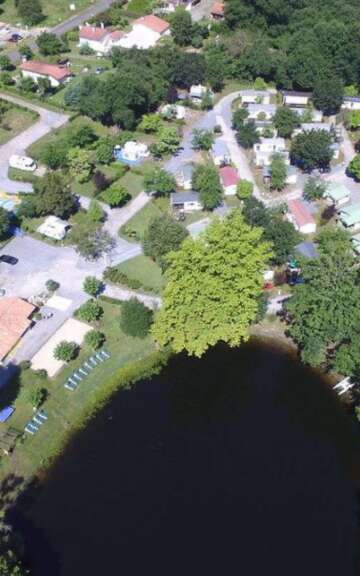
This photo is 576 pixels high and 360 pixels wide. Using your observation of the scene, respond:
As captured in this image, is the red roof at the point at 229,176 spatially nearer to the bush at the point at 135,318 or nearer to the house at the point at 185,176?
the house at the point at 185,176

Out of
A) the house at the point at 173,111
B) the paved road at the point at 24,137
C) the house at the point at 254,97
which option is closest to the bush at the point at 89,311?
the paved road at the point at 24,137

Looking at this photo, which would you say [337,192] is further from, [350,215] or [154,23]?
[154,23]

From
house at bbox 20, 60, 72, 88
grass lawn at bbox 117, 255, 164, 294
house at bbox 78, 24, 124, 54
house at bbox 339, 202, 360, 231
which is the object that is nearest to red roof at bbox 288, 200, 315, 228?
house at bbox 339, 202, 360, 231

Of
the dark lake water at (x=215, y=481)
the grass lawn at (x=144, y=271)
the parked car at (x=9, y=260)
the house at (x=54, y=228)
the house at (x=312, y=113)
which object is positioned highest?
the house at (x=312, y=113)

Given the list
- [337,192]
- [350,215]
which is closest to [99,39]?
[337,192]

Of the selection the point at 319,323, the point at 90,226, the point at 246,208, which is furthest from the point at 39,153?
the point at 319,323

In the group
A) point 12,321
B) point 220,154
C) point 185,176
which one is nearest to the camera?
point 12,321
